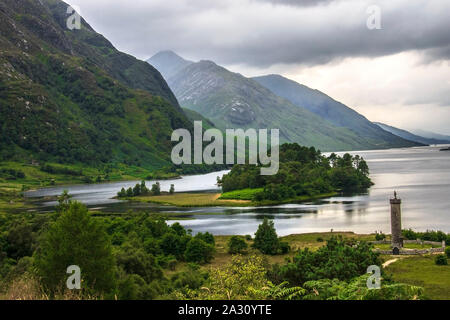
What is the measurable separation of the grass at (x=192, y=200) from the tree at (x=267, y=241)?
78.5 m

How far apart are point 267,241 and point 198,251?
44.5ft

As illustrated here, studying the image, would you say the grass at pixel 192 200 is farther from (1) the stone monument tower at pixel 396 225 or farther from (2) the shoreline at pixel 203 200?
(1) the stone monument tower at pixel 396 225

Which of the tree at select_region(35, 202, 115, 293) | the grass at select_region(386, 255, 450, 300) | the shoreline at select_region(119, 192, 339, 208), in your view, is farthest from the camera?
the shoreline at select_region(119, 192, 339, 208)

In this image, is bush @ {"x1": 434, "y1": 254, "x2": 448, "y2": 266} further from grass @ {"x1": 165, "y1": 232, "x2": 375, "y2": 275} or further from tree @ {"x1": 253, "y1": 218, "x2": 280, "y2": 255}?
tree @ {"x1": 253, "y1": 218, "x2": 280, "y2": 255}

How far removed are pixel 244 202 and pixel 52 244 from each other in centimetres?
13837

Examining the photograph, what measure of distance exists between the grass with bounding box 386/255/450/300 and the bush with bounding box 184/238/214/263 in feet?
98.4

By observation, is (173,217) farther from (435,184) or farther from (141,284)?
(435,184)

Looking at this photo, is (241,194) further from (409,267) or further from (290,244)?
(409,267)

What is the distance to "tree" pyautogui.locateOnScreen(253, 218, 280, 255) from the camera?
267 feet

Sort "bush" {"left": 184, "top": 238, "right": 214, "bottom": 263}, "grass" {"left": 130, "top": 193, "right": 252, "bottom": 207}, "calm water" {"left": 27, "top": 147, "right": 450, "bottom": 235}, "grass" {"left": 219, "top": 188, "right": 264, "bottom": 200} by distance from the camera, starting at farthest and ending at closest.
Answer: "grass" {"left": 219, "top": 188, "right": 264, "bottom": 200} < "grass" {"left": 130, "top": 193, "right": 252, "bottom": 207} < "calm water" {"left": 27, "top": 147, "right": 450, "bottom": 235} < "bush" {"left": 184, "top": 238, "right": 214, "bottom": 263}

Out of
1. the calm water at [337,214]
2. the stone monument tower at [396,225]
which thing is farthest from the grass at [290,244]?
the stone monument tower at [396,225]

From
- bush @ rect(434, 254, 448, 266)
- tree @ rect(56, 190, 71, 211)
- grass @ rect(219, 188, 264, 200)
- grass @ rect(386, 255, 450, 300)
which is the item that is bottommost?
grass @ rect(386, 255, 450, 300)

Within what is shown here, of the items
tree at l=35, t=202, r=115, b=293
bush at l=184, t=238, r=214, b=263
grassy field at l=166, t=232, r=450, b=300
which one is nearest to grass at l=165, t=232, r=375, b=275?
grassy field at l=166, t=232, r=450, b=300
